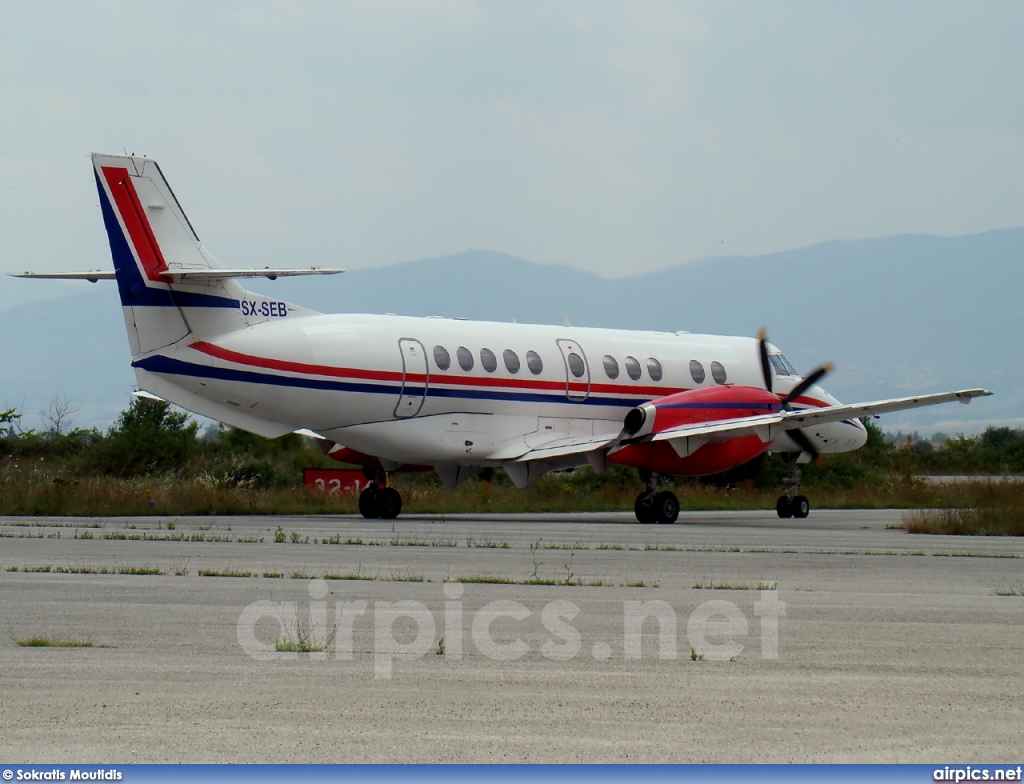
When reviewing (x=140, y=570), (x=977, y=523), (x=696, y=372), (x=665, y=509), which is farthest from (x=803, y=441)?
(x=140, y=570)

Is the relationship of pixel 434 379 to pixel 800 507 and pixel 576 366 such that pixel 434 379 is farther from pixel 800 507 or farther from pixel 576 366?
Answer: pixel 800 507

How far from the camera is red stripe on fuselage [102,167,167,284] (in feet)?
86.8

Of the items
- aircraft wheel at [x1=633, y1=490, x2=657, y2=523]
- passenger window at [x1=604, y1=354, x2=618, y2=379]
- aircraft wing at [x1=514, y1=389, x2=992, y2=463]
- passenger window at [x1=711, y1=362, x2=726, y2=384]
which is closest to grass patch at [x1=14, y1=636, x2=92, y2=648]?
aircraft wing at [x1=514, y1=389, x2=992, y2=463]

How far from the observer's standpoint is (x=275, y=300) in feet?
92.7

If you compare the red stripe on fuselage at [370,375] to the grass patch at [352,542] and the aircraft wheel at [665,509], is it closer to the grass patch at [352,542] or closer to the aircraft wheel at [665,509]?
the aircraft wheel at [665,509]

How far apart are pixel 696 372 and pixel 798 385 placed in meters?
2.59

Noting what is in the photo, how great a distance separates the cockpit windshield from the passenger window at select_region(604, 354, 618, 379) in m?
5.17

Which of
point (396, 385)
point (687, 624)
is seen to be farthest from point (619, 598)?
point (396, 385)

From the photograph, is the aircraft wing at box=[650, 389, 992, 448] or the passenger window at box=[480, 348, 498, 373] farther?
the passenger window at box=[480, 348, 498, 373]

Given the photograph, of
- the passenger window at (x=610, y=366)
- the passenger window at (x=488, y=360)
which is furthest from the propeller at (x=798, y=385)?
the passenger window at (x=488, y=360)

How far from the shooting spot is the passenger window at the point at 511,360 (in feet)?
100

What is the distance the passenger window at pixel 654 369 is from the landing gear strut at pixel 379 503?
7131 millimetres

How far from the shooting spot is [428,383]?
2905cm

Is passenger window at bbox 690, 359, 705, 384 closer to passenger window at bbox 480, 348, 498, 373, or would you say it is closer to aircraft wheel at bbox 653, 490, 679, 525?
aircraft wheel at bbox 653, 490, 679, 525
